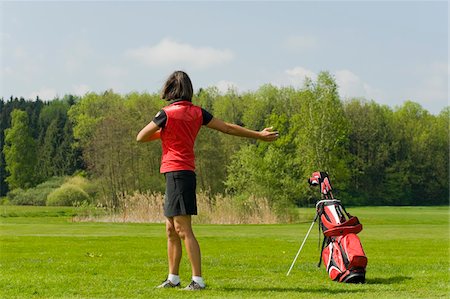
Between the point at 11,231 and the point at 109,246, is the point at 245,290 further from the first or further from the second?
the point at 11,231

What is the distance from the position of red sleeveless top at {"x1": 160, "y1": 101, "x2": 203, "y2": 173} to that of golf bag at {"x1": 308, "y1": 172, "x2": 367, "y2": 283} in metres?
2.23

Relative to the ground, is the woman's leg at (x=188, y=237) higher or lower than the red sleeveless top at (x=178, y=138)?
lower

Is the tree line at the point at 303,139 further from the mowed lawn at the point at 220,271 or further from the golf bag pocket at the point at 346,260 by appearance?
the golf bag pocket at the point at 346,260

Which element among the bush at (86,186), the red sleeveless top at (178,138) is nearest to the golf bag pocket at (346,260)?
the red sleeveless top at (178,138)

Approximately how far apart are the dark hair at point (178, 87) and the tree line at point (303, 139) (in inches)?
1773

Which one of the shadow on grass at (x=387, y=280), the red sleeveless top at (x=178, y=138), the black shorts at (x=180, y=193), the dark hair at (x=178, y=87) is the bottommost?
the shadow on grass at (x=387, y=280)

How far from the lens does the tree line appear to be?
59.5m

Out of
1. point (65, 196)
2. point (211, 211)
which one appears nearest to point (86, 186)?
point (65, 196)

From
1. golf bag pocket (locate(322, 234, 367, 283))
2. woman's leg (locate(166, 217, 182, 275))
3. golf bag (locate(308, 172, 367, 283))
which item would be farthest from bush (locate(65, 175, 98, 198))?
woman's leg (locate(166, 217, 182, 275))

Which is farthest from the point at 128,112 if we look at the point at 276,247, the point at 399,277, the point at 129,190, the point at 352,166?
the point at 399,277

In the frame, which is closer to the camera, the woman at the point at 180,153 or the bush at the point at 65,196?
the woman at the point at 180,153

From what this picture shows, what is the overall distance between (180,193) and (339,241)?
2359 mm

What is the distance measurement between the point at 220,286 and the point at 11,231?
651 inches

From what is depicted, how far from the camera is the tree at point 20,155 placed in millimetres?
71375
